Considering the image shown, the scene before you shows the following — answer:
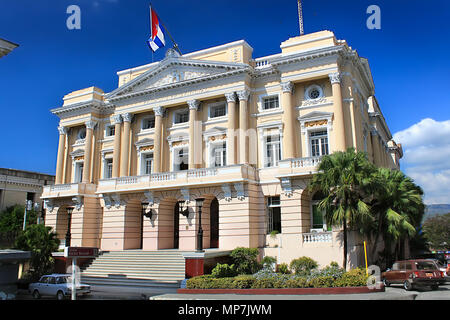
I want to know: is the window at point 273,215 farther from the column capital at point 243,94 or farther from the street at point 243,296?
the street at point 243,296

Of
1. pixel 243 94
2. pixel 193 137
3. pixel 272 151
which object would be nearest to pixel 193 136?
pixel 193 137

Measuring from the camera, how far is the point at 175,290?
21.8 meters

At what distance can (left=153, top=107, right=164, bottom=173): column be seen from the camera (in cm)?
3347

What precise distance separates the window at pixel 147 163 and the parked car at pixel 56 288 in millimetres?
14625

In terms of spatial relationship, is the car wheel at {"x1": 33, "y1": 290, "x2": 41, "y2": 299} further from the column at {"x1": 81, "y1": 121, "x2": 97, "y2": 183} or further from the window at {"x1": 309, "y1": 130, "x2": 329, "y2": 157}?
the window at {"x1": 309, "y1": 130, "x2": 329, "y2": 157}

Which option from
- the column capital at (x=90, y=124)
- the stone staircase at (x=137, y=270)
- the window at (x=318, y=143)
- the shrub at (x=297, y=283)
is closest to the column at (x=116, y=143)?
the column capital at (x=90, y=124)

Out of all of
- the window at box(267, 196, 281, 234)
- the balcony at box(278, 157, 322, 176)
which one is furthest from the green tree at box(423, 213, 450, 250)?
the balcony at box(278, 157, 322, 176)

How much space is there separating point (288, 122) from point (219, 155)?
21.5 feet

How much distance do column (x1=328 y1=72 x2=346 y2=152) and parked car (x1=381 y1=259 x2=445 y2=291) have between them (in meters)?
9.11

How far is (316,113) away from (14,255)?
72.0ft

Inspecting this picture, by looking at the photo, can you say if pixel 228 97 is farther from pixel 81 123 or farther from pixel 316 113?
pixel 81 123

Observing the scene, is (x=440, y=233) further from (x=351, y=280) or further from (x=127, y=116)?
(x=351, y=280)

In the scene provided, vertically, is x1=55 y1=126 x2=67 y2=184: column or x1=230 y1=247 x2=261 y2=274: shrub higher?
x1=55 y1=126 x2=67 y2=184: column
